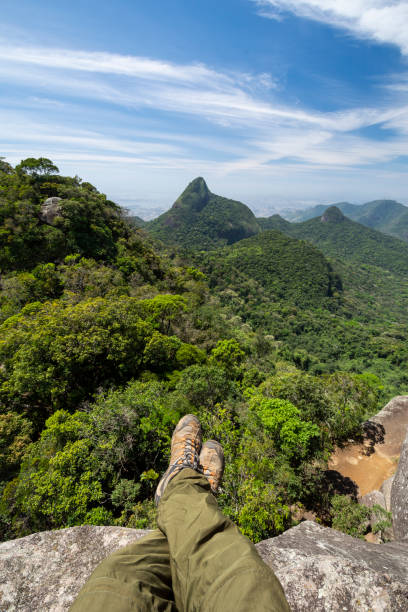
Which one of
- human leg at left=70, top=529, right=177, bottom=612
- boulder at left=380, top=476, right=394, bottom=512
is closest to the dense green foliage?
boulder at left=380, top=476, right=394, bottom=512

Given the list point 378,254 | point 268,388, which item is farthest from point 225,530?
point 378,254

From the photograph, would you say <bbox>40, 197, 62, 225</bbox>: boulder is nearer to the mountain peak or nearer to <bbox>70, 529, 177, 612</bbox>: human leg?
<bbox>70, 529, 177, 612</bbox>: human leg

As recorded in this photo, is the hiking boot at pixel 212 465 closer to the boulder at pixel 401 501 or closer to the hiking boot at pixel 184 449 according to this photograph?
the hiking boot at pixel 184 449

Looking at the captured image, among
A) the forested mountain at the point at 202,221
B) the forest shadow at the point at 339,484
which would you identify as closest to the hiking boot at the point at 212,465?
the forest shadow at the point at 339,484

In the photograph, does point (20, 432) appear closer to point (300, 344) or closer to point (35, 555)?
point (35, 555)

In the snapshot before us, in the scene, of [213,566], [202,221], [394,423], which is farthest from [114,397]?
[202,221]
